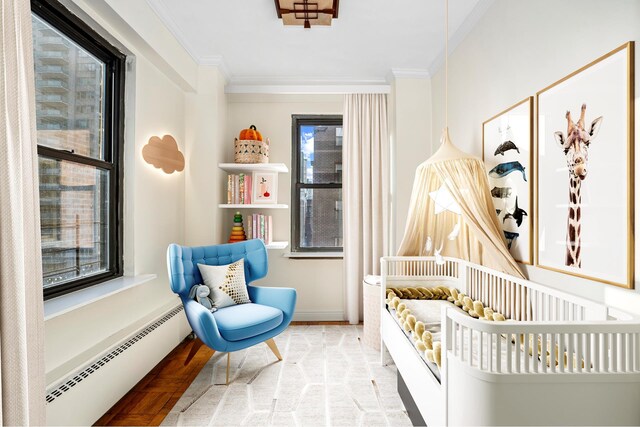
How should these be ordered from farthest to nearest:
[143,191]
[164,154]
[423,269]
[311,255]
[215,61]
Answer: [311,255]
[215,61]
[423,269]
[164,154]
[143,191]

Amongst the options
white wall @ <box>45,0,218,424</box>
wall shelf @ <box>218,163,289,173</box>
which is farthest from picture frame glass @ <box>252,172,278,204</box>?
white wall @ <box>45,0,218,424</box>

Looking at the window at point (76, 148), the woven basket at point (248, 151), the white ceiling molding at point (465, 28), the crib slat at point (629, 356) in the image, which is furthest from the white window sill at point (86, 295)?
the white ceiling molding at point (465, 28)

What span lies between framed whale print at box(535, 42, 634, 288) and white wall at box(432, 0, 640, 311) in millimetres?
43

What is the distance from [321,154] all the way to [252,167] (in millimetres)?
859

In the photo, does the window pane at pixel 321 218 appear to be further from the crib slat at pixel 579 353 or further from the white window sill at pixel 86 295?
the crib slat at pixel 579 353

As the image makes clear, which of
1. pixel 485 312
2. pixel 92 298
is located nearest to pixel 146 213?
pixel 92 298

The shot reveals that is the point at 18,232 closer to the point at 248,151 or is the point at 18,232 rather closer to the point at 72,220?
the point at 72,220

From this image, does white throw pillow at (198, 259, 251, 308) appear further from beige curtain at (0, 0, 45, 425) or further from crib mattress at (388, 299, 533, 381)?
beige curtain at (0, 0, 45, 425)

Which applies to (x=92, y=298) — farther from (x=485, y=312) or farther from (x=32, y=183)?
(x=485, y=312)

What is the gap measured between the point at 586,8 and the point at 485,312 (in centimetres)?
155

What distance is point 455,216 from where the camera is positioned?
9.00 feet

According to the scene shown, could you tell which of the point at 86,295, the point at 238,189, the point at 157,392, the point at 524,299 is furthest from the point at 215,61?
the point at 524,299

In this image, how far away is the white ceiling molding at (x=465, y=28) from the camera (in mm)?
2364

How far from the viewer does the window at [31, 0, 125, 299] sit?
1.77m
